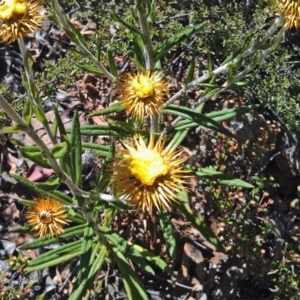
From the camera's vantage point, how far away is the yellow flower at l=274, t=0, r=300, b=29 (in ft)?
10.1

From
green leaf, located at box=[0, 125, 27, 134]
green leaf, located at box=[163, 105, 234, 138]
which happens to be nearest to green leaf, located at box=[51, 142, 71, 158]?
green leaf, located at box=[0, 125, 27, 134]

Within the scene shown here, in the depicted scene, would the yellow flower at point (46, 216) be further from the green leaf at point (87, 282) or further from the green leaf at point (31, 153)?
the green leaf at point (87, 282)

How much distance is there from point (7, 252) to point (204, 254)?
6.39ft

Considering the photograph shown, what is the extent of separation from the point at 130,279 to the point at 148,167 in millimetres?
1738

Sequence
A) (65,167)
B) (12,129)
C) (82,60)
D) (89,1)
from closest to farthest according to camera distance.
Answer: (12,129) → (65,167) → (82,60) → (89,1)

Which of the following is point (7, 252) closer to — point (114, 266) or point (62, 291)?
point (62, 291)

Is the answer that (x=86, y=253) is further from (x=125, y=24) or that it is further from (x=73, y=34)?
(x=125, y=24)

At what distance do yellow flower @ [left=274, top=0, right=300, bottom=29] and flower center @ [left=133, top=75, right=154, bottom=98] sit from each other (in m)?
0.95

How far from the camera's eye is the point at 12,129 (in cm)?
254

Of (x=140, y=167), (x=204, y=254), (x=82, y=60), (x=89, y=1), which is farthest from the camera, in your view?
(x=89, y=1)

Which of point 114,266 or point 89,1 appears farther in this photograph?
point 89,1

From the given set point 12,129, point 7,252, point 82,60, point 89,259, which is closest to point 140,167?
point 12,129

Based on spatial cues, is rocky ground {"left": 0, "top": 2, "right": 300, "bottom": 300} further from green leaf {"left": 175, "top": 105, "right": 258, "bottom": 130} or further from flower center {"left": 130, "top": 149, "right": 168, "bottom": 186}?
flower center {"left": 130, "top": 149, "right": 168, "bottom": 186}

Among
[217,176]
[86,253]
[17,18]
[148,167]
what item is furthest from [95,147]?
[148,167]
